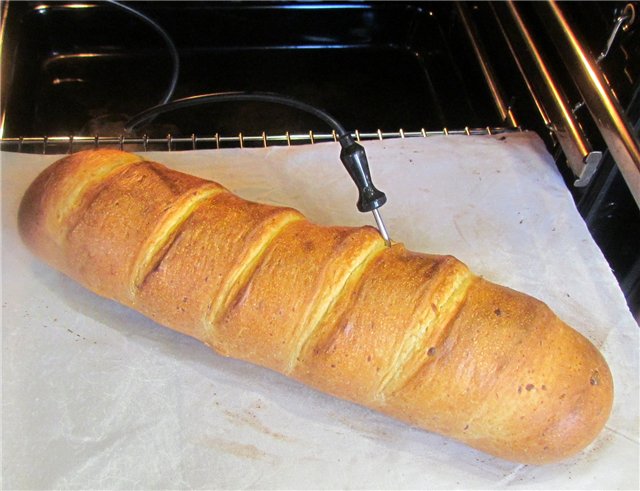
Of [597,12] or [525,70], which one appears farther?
[525,70]

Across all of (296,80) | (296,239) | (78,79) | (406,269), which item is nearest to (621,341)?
(406,269)

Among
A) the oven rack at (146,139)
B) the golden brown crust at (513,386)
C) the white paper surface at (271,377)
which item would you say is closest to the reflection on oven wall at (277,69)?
the oven rack at (146,139)

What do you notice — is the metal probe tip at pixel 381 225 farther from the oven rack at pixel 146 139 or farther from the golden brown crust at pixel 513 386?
the oven rack at pixel 146 139

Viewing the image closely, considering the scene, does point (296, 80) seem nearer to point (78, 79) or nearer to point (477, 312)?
point (78, 79)

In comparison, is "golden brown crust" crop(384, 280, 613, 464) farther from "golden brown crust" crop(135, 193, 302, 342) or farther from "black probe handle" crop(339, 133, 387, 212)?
"golden brown crust" crop(135, 193, 302, 342)

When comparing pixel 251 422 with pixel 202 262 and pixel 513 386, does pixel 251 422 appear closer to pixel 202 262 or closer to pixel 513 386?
pixel 202 262

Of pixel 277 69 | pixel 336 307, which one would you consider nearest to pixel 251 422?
pixel 336 307
